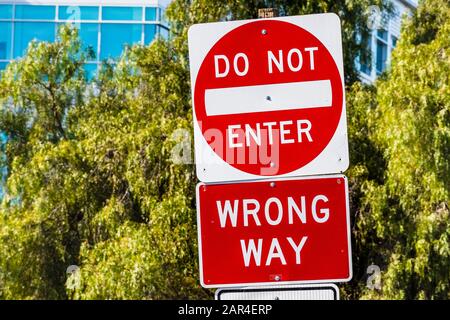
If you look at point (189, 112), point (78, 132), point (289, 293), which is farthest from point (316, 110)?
point (78, 132)

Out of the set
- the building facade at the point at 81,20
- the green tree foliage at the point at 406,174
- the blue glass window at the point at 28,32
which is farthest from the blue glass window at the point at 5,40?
the green tree foliage at the point at 406,174

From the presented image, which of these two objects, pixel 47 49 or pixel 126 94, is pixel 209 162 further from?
pixel 47 49

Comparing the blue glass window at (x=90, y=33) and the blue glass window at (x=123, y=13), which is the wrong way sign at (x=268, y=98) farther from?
the blue glass window at (x=123, y=13)

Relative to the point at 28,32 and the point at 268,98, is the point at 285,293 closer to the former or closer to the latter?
the point at 268,98

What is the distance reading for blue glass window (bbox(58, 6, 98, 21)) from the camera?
40.4m

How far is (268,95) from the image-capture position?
14.5ft

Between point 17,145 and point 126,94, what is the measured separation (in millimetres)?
2250

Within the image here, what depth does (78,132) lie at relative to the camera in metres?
20.4

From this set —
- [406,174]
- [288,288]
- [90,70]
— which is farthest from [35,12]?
[288,288]

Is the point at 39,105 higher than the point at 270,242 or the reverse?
higher

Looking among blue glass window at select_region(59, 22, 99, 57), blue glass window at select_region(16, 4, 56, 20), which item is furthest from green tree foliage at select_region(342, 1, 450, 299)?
blue glass window at select_region(16, 4, 56, 20)

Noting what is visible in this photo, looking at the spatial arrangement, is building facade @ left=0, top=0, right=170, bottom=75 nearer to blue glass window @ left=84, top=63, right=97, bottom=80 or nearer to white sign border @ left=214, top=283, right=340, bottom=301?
blue glass window @ left=84, top=63, right=97, bottom=80

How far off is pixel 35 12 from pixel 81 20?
1676 millimetres
